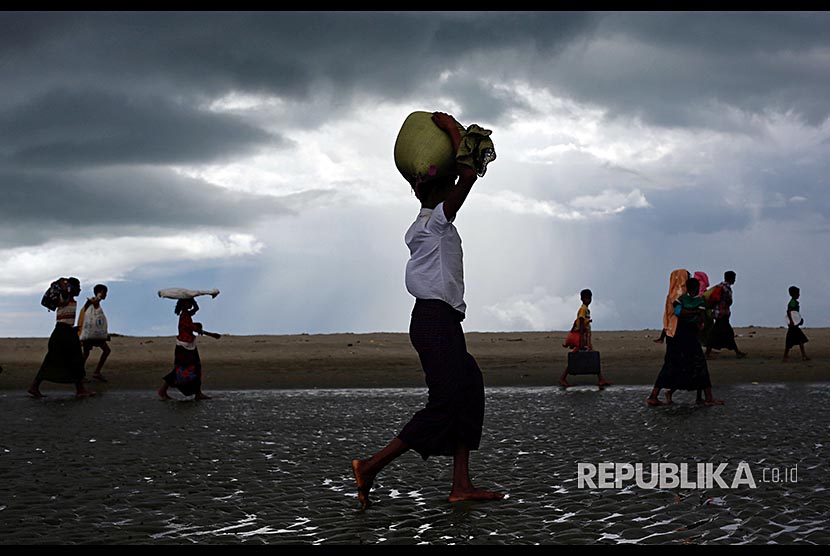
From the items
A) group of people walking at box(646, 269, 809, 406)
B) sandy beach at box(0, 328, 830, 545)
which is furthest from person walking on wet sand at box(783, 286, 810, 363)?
group of people walking at box(646, 269, 809, 406)

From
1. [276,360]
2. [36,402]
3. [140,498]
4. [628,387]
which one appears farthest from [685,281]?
[276,360]

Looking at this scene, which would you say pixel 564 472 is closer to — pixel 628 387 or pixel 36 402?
pixel 628 387

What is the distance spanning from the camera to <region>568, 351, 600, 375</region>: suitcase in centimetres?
1662

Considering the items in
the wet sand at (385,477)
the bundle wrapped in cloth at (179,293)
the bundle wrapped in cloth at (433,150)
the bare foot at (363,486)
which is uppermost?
the bundle wrapped in cloth at (433,150)

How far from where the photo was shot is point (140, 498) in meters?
6.45

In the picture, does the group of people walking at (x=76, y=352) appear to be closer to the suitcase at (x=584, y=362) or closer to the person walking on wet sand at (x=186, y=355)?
the person walking on wet sand at (x=186, y=355)

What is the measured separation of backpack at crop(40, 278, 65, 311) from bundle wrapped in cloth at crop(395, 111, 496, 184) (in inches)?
442

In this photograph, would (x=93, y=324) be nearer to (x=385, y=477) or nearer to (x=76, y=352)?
(x=76, y=352)

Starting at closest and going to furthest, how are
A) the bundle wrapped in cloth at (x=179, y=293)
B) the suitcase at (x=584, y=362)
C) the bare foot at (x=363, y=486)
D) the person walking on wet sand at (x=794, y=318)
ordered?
the bare foot at (x=363, y=486) → the bundle wrapped in cloth at (x=179, y=293) → the suitcase at (x=584, y=362) → the person walking on wet sand at (x=794, y=318)

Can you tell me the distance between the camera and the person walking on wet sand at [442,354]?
6.06m

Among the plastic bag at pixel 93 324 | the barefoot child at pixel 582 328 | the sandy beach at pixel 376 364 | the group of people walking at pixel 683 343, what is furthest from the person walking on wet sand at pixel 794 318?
the plastic bag at pixel 93 324

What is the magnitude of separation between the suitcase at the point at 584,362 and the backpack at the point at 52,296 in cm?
937

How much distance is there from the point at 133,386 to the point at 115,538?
14.4 metres

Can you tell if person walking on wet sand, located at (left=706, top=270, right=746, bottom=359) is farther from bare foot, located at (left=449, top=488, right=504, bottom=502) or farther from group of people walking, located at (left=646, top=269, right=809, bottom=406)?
bare foot, located at (left=449, top=488, right=504, bottom=502)
